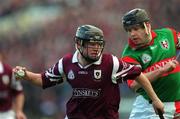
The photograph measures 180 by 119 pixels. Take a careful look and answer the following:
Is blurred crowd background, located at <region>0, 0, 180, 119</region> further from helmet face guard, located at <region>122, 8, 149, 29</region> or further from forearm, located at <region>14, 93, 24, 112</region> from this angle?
helmet face guard, located at <region>122, 8, 149, 29</region>

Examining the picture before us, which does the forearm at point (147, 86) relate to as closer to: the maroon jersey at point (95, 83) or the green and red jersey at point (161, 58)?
the maroon jersey at point (95, 83)

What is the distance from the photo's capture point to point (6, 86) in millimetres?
11820

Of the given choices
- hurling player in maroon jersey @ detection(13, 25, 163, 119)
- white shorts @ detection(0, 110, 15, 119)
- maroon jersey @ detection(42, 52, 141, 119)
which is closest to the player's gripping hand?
hurling player in maroon jersey @ detection(13, 25, 163, 119)

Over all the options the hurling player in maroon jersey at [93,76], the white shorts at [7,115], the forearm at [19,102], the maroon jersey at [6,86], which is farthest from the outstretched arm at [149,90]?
the white shorts at [7,115]

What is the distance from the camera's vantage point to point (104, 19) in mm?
16844

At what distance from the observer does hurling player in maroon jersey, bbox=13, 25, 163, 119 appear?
751 cm

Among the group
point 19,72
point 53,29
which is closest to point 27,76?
point 19,72

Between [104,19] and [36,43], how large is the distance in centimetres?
174

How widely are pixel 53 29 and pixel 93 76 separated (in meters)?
10.1

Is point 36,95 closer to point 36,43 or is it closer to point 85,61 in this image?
point 36,43

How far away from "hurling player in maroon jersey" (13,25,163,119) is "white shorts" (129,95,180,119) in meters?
0.73

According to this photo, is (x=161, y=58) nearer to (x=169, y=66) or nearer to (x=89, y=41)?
(x=169, y=66)

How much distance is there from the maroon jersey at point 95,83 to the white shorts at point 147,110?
2.82 ft

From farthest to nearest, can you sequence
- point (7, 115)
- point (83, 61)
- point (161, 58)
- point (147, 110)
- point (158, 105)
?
point (7, 115), point (147, 110), point (161, 58), point (158, 105), point (83, 61)
